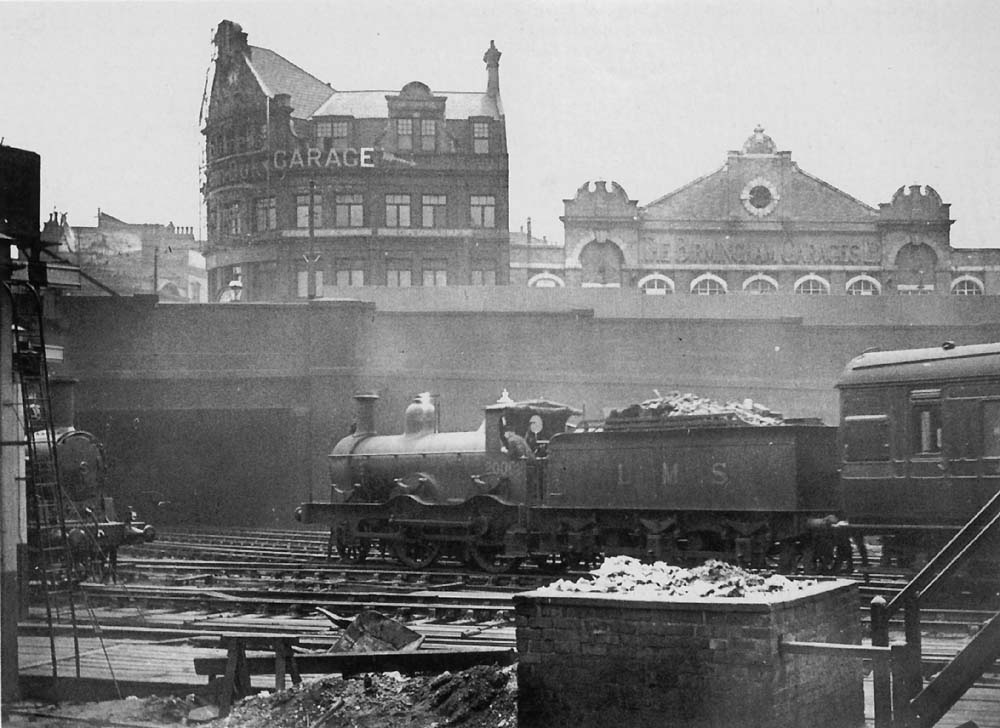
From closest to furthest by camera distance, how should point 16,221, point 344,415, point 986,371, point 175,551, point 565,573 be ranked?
point 16,221
point 986,371
point 565,573
point 175,551
point 344,415

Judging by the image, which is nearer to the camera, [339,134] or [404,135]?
[339,134]

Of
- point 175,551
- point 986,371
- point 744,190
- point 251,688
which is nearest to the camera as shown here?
point 251,688

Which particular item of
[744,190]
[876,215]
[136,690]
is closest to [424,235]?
[744,190]

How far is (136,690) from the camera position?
8.22 m

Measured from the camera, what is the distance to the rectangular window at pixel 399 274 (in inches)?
1278

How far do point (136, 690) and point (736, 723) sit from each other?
459cm

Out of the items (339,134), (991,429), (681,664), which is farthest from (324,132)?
(681,664)

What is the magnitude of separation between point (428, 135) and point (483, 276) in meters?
6.27

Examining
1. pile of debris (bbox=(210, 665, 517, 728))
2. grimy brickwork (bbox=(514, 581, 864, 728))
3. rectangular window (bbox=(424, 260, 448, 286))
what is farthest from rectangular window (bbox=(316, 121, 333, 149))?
grimy brickwork (bbox=(514, 581, 864, 728))

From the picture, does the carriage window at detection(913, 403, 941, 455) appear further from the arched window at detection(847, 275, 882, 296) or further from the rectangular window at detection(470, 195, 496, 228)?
the arched window at detection(847, 275, 882, 296)

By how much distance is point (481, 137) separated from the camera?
29.3 metres

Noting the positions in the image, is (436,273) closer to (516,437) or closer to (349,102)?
(349,102)

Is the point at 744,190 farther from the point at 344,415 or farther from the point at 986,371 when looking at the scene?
the point at 986,371

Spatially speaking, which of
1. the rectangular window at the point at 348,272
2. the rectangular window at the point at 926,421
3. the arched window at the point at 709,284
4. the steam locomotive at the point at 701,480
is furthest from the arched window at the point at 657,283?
the rectangular window at the point at 926,421
